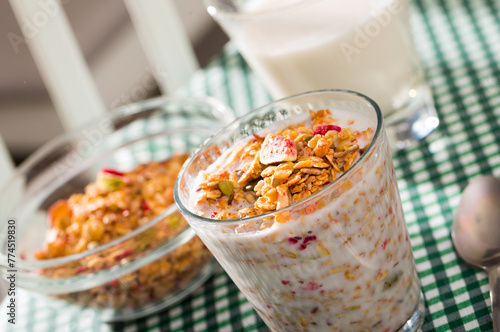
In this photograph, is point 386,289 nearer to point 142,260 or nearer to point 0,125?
point 142,260

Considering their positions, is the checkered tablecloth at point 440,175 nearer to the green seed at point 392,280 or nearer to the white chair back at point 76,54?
the green seed at point 392,280

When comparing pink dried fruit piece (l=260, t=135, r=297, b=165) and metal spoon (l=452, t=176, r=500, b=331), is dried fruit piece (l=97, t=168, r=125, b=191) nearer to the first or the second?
pink dried fruit piece (l=260, t=135, r=297, b=165)

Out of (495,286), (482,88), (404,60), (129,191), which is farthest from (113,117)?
(495,286)

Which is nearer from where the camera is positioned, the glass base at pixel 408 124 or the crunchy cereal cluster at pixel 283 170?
the crunchy cereal cluster at pixel 283 170

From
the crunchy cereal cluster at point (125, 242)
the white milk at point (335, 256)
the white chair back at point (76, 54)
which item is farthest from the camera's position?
the white chair back at point (76, 54)

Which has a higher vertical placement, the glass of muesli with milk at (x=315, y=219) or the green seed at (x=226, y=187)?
the green seed at (x=226, y=187)

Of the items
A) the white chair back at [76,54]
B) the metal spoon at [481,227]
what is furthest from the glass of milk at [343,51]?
the white chair back at [76,54]

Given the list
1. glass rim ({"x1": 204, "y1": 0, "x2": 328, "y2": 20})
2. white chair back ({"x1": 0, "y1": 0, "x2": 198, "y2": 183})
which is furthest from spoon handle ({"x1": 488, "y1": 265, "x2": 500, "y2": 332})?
white chair back ({"x1": 0, "y1": 0, "x2": 198, "y2": 183})
